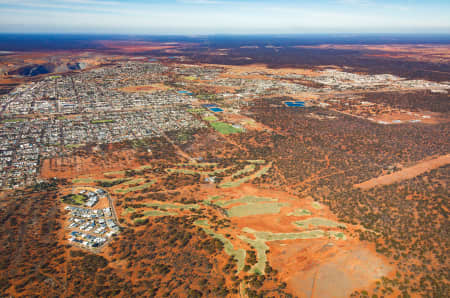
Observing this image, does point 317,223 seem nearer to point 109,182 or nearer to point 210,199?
point 210,199

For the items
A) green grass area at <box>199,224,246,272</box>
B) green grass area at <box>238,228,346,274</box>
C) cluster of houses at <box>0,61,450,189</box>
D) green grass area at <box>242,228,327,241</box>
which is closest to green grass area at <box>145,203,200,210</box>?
green grass area at <box>199,224,246,272</box>

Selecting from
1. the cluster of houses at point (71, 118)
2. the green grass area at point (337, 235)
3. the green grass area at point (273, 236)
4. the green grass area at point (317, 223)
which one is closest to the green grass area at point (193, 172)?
the green grass area at point (273, 236)

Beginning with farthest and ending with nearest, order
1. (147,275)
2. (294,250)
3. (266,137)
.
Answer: (266,137) < (294,250) < (147,275)

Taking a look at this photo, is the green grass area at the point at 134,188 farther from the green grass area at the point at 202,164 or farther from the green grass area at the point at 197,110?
the green grass area at the point at 197,110

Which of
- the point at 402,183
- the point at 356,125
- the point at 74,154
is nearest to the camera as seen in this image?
the point at 402,183

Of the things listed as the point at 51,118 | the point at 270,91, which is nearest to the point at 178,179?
the point at 51,118

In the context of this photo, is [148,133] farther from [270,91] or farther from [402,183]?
[270,91]

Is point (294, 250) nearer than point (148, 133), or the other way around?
point (294, 250)

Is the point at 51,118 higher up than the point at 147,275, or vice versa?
the point at 51,118
